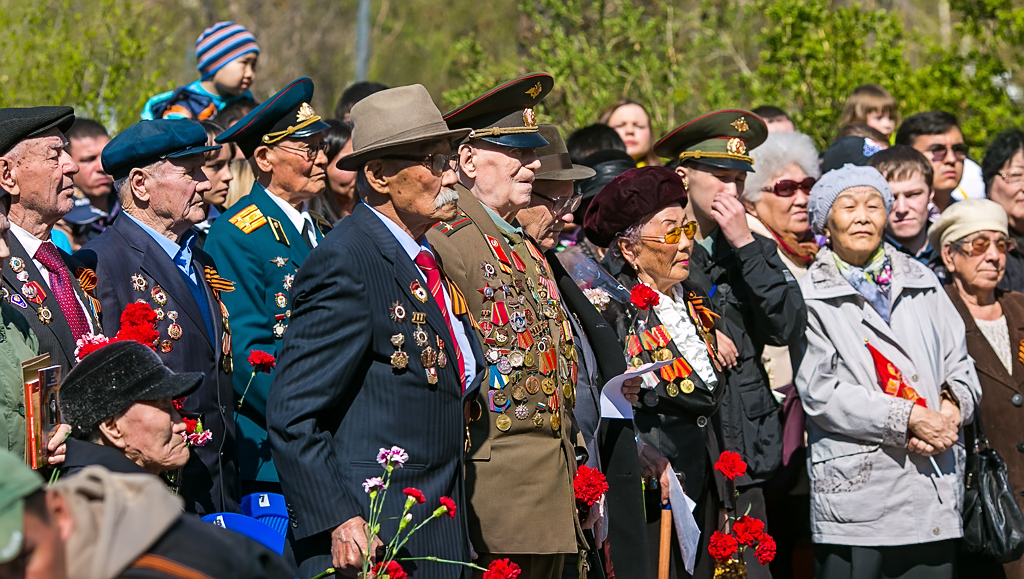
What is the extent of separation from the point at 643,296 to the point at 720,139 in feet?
5.12

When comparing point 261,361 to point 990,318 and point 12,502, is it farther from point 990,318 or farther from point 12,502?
point 990,318

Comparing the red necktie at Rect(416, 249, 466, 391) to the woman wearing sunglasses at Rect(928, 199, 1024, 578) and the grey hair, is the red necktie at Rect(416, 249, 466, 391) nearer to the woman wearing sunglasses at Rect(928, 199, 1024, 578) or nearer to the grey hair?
the grey hair

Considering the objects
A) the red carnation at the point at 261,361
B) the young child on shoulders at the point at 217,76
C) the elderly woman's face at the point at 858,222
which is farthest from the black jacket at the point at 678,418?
the young child on shoulders at the point at 217,76

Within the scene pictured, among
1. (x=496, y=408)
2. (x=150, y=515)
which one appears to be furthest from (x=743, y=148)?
(x=150, y=515)

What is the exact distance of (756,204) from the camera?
662 centimetres

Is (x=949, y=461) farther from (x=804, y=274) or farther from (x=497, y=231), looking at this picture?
(x=497, y=231)

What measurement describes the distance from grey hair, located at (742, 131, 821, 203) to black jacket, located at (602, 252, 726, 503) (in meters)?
1.73

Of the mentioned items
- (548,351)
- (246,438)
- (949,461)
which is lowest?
(949,461)

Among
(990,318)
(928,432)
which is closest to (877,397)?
(928,432)

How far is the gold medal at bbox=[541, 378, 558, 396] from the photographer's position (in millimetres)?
4066

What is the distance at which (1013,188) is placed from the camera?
7609mm

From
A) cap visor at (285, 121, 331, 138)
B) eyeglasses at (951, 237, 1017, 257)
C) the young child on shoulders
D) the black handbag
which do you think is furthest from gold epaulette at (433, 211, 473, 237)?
the young child on shoulders

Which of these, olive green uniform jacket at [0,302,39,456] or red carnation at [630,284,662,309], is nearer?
olive green uniform jacket at [0,302,39,456]

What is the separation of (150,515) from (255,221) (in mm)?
3138
